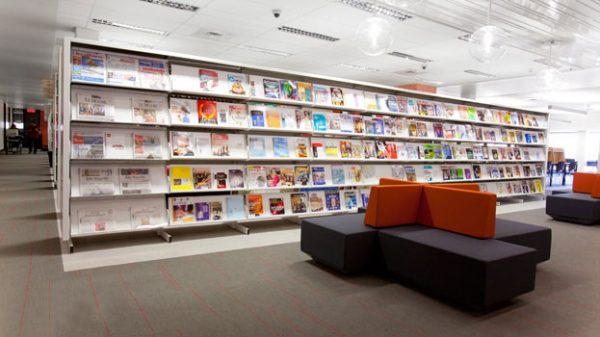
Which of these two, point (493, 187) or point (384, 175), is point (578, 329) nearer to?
point (384, 175)

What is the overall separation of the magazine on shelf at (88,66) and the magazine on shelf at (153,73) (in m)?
0.40

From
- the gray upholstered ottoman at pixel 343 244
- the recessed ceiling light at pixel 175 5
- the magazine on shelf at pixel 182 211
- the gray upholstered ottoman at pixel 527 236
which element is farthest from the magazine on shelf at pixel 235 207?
the recessed ceiling light at pixel 175 5

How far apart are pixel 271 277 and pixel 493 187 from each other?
6.82 metres

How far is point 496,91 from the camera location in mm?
12109

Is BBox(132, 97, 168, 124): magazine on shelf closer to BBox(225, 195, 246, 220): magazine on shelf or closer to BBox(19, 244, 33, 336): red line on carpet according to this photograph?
BBox(225, 195, 246, 220): magazine on shelf

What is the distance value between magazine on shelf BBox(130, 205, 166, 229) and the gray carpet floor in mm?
815

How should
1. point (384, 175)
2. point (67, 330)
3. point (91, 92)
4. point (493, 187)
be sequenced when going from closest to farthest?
point (67, 330), point (91, 92), point (384, 175), point (493, 187)

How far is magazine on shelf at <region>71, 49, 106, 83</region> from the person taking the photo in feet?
13.6

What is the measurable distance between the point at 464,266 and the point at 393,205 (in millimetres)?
→ 1048

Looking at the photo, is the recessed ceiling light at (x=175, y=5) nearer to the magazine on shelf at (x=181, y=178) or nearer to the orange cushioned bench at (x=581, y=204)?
A: the magazine on shelf at (x=181, y=178)

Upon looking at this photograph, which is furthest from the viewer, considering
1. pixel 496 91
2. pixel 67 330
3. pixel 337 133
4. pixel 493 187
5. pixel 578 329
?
pixel 496 91

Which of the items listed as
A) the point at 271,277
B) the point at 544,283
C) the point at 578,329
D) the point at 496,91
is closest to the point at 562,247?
the point at 544,283

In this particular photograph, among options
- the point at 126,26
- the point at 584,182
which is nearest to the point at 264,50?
the point at 126,26

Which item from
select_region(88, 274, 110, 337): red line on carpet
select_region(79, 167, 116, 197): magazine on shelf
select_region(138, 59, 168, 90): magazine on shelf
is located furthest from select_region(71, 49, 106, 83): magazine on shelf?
select_region(88, 274, 110, 337): red line on carpet
